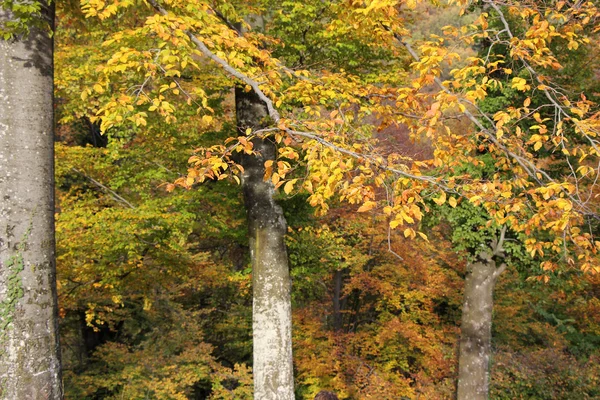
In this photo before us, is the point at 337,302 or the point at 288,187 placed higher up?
the point at 288,187

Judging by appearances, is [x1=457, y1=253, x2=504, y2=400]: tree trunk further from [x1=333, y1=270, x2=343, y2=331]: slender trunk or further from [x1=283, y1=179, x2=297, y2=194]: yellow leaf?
[x1=283, y1=179, x2=297, y2=194]: yellow leaf

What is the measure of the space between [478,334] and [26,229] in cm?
878

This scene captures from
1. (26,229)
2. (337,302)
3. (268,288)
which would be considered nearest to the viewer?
(26,229)

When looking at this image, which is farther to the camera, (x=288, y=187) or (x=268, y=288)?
(x=268, y=288)

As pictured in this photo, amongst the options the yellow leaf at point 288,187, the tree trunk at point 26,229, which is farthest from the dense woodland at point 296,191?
the yellow leaf at point 288,187

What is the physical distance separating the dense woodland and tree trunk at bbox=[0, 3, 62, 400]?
0.05 feet

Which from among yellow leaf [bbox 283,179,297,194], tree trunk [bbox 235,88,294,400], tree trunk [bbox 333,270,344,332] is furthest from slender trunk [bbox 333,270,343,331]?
yellow leaf [bbox 283,179,297,194]

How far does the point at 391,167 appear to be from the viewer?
3.42 metres

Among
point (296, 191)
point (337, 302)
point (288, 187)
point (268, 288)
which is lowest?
point (337, 302)

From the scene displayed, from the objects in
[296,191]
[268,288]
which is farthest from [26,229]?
[296,191]

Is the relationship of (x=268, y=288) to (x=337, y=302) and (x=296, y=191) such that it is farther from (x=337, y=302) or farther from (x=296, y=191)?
(x=337, y=302)

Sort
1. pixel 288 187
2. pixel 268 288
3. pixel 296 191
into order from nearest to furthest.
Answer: pixel 288 187
pixel 268 288
pixel 296 191

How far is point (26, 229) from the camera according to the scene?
10.4ft

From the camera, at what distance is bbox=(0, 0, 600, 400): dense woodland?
3.34 m
